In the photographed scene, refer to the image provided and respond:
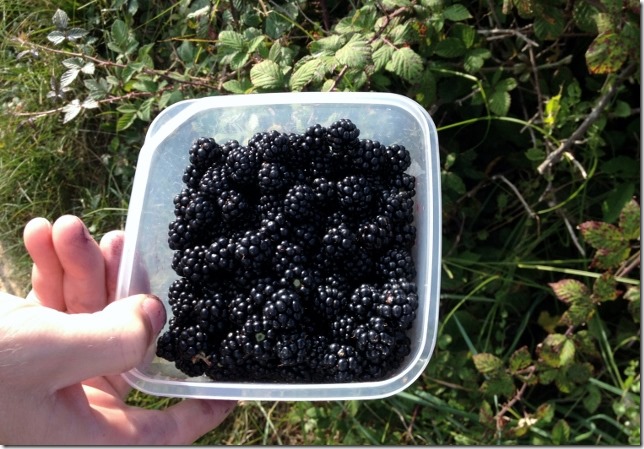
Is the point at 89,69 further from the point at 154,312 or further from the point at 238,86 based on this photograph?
the point at 154,312

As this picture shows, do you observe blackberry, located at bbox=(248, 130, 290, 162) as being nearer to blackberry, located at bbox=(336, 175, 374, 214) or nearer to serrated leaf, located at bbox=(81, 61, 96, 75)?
blackberry, located at bbox=(336, 175, 374, 214)

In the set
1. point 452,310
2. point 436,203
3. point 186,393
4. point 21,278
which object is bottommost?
point 21,278

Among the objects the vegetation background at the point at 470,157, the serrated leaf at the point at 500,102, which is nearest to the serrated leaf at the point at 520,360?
the vegetation background at the point at 470,157

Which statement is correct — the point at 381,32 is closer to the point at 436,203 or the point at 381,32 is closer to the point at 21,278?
the point at 436,203

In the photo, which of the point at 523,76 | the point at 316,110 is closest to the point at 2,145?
the point at 316,110

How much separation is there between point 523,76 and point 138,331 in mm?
1177

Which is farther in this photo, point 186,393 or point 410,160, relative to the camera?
point 410,160

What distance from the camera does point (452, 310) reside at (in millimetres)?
1728

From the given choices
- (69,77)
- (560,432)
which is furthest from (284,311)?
(69,77)

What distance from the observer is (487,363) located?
1.56 metres

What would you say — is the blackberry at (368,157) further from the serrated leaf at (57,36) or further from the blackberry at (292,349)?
the serrated leaf at (57,36)

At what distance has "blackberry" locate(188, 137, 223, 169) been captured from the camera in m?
1.39

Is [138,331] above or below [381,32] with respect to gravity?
below

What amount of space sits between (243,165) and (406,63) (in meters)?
0.44
